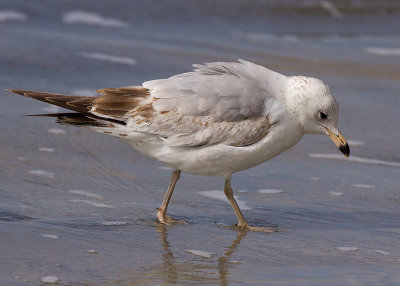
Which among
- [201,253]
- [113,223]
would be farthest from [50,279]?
[113,223]

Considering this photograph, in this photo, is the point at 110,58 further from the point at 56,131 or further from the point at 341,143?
the point at 341,143

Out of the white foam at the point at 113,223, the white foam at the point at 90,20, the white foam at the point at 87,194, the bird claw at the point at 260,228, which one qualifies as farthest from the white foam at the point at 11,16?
the bird claw at the point at 260,228

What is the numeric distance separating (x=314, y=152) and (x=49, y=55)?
329 cm

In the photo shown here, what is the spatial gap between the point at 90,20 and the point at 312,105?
20.8 feet

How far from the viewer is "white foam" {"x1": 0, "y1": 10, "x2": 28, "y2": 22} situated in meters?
10.3

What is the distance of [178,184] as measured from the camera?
19.0ft

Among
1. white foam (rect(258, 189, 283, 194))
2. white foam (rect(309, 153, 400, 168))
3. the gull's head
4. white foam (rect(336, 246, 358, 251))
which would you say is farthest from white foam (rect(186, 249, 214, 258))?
white foam (rect(309, 153, 400, 168))

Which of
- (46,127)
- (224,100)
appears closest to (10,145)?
(46,127)

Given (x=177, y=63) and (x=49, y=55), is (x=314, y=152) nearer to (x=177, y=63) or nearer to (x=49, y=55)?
(x=177, y=63)

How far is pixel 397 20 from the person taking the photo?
40.7 ft

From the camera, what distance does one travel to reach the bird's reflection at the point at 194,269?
13.1 ft

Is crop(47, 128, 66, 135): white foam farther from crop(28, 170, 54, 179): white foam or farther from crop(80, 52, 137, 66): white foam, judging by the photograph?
crop(80, 52, 137, 66): white foam

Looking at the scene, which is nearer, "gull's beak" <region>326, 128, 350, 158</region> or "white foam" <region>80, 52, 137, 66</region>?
"gull's beak" <region>326, 128, 350, 158</region>

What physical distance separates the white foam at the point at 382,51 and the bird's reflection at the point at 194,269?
19.9 feet
